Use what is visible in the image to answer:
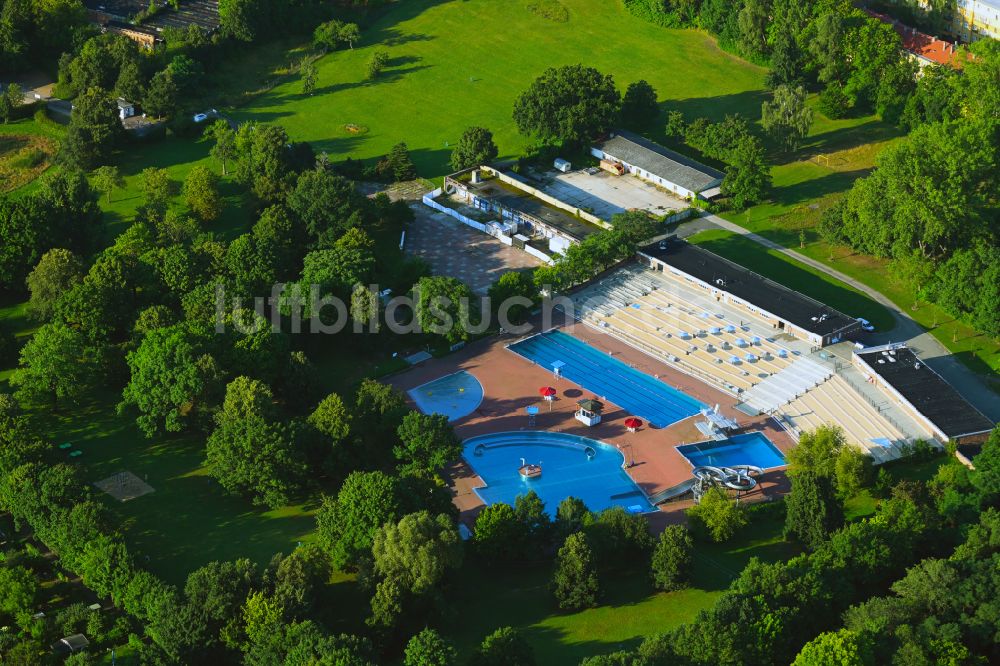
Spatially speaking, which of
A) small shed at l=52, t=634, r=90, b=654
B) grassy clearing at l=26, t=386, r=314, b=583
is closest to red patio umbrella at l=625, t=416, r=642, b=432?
grassy clearing at l=26, t=386, r=314, b=583

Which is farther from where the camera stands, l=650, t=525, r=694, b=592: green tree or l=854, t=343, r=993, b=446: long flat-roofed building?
l=854, t=343, r=993, b=446: long flat-roofed building

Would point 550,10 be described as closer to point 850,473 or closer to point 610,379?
point 610,379

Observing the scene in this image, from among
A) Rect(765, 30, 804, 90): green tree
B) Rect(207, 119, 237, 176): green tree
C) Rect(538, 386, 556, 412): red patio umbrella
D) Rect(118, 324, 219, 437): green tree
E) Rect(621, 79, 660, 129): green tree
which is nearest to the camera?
Rect(118, 324, 219, 437): green tree

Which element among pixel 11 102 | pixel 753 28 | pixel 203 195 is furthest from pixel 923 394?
pixel 11 102

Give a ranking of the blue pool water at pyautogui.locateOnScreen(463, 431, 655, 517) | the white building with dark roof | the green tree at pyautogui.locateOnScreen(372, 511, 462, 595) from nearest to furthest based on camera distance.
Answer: the green tree at pyautogui.locateOnScreen(372, 511, 462, 595) → the blue pool water at pyautogui.locateOnScreen(463, 431, 655, 517) → the white building with dark roof

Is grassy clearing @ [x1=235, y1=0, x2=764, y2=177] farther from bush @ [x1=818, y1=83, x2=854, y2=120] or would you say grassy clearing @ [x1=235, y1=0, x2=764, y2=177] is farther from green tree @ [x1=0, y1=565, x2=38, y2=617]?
green tree @ [x1=0, y1=565, x2=38, y2=617]

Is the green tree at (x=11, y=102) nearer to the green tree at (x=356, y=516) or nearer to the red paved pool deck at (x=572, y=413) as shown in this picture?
the red paved pool deck at (x=572, y=413)
